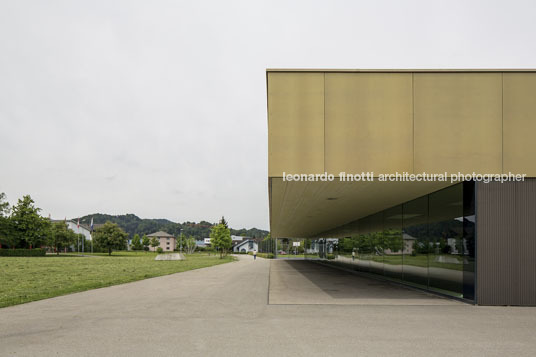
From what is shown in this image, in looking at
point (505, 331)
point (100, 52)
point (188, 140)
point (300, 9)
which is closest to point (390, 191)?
point (505, 331)

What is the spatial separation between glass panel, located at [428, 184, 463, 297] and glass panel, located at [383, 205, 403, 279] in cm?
329

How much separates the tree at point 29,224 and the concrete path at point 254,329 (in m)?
56.5

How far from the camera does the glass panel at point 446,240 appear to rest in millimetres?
11953

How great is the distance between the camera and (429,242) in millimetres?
14461

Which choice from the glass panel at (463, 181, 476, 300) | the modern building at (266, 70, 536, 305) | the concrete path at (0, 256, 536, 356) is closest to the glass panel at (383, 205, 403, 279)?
the glass panel at (463, 181, 476, 300)

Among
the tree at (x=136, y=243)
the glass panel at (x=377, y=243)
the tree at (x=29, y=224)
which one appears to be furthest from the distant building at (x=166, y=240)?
the glass panel at (x=377, y=243)

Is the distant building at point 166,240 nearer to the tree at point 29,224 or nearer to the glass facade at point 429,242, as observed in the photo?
the tree at point 29,224

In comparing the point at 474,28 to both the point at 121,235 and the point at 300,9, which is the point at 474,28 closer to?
the point at 300,9

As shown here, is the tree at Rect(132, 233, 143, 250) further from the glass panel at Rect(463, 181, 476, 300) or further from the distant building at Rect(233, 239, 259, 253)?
the glass panel at Rect(463, 181, 476, 300)

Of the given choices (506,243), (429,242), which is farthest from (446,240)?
(506,243)

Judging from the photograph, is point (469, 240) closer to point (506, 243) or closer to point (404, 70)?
point (506, 243)

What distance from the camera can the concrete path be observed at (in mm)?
5969

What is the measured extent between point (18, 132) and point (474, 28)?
24318 millimetres

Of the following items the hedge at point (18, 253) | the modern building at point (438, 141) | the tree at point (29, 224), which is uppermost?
the modern building at point (438, 141)
